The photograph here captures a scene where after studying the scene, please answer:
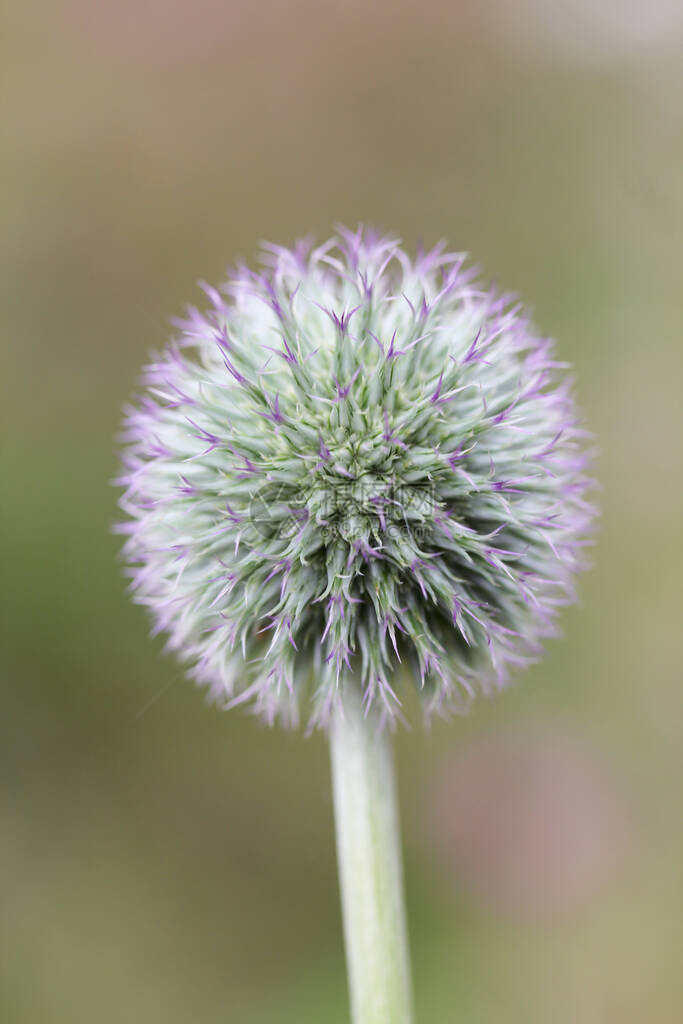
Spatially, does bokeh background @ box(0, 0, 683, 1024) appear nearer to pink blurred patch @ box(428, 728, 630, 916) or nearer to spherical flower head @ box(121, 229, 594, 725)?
pink blurred patch @ box(428, 728, 630, 916)

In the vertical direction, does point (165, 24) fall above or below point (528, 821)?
above

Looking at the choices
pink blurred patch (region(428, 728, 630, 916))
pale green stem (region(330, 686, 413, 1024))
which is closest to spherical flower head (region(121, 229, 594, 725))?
pale green stem (region(330, 686, 413, 1024))

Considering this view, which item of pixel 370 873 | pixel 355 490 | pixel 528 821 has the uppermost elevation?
pixel 355 490

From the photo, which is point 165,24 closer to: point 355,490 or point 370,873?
point 355,490

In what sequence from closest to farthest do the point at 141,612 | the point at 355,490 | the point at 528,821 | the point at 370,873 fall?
the point at 355,490 < the point at 370,873 < the point at 528,821 < the point at 141,612

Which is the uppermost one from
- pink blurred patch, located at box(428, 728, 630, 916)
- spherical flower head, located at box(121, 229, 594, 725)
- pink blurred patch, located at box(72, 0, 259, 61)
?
pink blurred patch, located at box(72, 0, 259, 61)

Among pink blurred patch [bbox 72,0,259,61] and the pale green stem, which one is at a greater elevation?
pink blurred patch [bbox 72,0,259,61]

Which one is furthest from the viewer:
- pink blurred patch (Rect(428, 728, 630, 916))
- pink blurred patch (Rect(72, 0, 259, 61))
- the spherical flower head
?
pink blurred patch (Rect(72, 0, 259, 61))

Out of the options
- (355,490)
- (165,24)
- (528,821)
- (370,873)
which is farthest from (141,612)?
(165,24)

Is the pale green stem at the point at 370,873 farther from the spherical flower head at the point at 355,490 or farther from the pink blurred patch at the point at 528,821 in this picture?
the pink blurred patch at the point at 528,821
